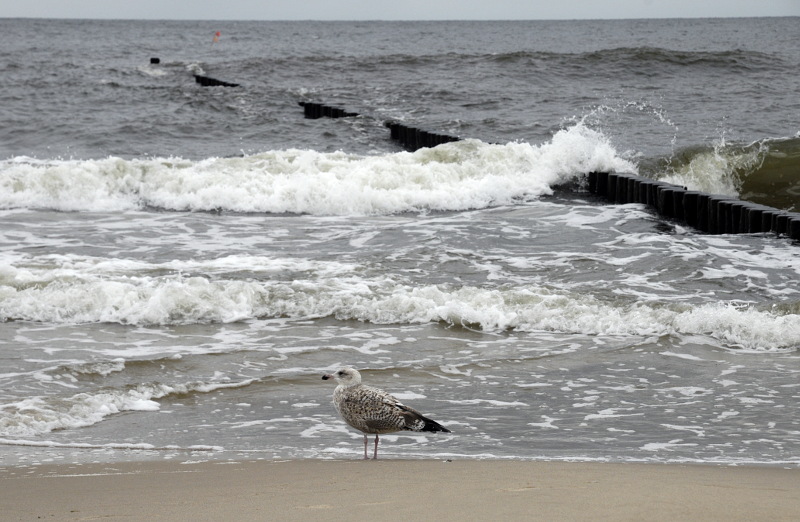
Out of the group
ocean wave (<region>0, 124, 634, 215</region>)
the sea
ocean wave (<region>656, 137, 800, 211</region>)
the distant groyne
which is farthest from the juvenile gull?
ocean wave (<region>656, 137, 800, 211</region>)

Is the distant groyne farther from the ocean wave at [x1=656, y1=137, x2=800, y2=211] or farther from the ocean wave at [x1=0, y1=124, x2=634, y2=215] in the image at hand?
the ocean wave at [x1=656, y1=137, x2=800, y2=211]

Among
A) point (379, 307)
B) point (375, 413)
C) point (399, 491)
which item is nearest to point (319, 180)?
point (379, 307)

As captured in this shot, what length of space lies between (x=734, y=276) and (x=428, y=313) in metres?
3.05

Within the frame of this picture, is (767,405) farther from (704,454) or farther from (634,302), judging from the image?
(634,302)

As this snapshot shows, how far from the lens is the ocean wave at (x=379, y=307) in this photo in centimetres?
722

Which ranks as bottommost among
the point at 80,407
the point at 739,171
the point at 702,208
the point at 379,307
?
the point at 80,407

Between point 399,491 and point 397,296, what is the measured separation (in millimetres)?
4282

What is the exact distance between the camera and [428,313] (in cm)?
764

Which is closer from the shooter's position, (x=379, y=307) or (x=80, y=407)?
(x=80, y=407)

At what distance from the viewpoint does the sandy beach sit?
10.7 ft

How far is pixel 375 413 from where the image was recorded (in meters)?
4.37

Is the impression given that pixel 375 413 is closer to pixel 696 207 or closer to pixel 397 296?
pixel 397 296

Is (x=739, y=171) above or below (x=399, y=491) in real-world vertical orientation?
above

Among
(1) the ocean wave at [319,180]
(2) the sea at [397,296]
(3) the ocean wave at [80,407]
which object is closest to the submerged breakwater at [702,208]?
(2) the sea at [397,296]
